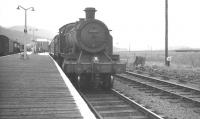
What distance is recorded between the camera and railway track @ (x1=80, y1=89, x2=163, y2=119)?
27.2ft

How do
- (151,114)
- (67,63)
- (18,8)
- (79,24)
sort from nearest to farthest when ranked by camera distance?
(151,114) < (67,63) < (79,24) < (18,8)

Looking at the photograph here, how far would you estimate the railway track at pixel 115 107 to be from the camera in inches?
326

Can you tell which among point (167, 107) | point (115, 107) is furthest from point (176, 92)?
point (115, 107)

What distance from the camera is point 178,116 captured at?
825 cm

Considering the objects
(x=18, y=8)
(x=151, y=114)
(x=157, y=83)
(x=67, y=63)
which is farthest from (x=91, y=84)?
(x=18, y=8)

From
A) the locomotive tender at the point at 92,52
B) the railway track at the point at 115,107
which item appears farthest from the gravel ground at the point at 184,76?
the railway track at the point at 115,107

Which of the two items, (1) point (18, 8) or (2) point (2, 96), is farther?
(1) point (18, 8)

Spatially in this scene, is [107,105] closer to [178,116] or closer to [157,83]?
[178,116]

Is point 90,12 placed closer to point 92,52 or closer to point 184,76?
point 92,52

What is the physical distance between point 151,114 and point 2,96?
13.9ft

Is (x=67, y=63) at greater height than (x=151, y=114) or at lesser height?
greater

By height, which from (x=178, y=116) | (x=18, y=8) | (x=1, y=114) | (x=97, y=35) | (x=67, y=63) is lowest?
(x=178, y=116)

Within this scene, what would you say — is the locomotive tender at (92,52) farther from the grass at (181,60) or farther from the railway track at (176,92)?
the grass at (181,60)

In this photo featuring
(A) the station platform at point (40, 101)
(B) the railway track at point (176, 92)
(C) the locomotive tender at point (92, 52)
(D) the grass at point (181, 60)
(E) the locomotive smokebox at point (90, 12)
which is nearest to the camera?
(A) the station platform at point (40, 101)
